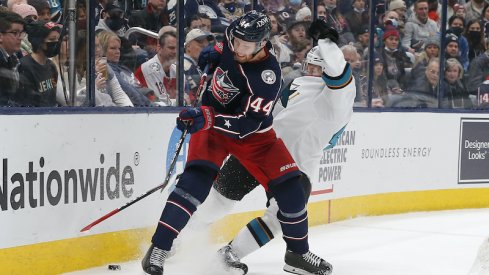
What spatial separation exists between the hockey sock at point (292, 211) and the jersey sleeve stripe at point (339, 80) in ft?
1.83

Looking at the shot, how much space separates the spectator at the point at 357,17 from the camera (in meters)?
7.23

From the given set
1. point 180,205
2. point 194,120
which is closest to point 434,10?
point 194,120

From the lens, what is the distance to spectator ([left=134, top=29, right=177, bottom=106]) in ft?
17.1

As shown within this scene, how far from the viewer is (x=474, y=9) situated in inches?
329

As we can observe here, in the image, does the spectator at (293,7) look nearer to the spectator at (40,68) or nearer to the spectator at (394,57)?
the spectator at (394,57)

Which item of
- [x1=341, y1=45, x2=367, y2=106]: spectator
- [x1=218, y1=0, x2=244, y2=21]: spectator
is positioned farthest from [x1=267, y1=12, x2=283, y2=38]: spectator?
[x1=341, y1=45, x2=367, y2=106]: spectator

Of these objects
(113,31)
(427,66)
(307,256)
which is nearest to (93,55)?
(113,31)

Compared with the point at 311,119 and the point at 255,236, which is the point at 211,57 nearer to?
the point at 311,119

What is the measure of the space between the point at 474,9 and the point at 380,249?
3.57m

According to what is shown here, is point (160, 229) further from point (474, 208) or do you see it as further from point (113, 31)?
point (474, 208)

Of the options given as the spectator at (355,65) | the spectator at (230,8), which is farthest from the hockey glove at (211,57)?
the spectator at (355,65)

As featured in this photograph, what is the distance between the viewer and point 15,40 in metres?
4.15

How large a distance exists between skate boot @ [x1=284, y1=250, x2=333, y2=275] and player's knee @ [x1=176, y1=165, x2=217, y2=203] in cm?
63

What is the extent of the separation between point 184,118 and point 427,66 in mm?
4416
